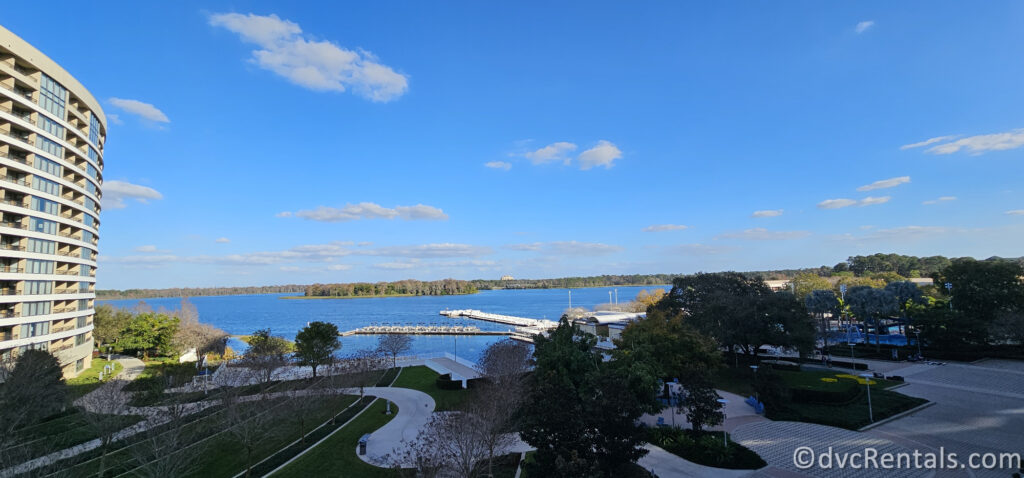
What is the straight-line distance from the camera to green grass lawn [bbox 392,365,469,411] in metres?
35.6

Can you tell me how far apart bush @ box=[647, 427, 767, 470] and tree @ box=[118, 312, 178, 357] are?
6645 cm

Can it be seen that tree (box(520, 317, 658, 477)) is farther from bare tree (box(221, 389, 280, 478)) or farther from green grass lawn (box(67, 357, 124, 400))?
green grass lawn (box(67, 357, 124, 400))

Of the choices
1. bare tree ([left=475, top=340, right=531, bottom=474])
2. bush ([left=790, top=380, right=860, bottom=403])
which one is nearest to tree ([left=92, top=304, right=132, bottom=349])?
bare tree ([left=475, top=340, right=531, bottom=474])

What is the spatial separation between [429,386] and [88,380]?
35.8 metres

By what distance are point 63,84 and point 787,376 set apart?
7762cm

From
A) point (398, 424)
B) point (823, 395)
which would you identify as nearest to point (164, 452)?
point (398, 424)

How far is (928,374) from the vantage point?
38.7 meters

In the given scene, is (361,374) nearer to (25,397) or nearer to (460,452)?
(25,397)

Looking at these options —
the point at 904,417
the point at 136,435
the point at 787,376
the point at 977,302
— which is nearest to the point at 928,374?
the point at 787,376

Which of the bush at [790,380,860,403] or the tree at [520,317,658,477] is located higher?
the tree at [520,317,658,477]

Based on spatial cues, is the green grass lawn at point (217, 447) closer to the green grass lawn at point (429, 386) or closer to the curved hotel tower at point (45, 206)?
the green grass lawn at point (429, 386)

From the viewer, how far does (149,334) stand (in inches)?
2317

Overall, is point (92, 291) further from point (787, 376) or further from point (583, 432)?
point (787, 376)

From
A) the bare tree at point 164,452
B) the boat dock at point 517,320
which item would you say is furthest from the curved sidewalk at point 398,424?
the boat dock at point 517,320
